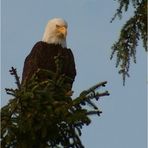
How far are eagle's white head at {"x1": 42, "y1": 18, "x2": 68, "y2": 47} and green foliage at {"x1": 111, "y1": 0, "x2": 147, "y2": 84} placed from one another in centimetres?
169

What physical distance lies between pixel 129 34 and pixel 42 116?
141cm

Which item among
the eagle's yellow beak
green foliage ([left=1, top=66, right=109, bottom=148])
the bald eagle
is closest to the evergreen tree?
green foliage ([left=1, top=66, right=109, bottom=148])

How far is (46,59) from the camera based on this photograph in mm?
7094

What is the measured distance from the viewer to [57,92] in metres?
5.16

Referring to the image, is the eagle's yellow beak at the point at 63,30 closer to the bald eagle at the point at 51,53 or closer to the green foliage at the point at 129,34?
the bald eagle at the point at 51,53

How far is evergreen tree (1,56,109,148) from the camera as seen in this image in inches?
186

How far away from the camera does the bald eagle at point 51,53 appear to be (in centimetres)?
699

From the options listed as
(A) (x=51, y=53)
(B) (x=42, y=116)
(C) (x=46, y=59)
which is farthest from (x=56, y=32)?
(B) (x=42, y=116)

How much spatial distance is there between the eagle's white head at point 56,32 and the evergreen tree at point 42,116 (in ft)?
7.78

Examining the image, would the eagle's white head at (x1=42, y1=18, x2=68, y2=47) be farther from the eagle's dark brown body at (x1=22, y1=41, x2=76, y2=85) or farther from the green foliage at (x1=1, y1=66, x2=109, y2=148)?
the green foliage at (x1=1, y1=66, x2=109, y2=148)

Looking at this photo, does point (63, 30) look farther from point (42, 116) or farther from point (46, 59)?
point (42, 116)

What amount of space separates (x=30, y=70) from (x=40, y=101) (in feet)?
7.51

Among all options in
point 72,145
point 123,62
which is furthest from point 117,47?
point 72,145

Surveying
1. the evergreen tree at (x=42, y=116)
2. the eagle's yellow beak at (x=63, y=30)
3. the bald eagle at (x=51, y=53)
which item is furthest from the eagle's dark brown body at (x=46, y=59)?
the evergreen tree at (x=42, y=116)
